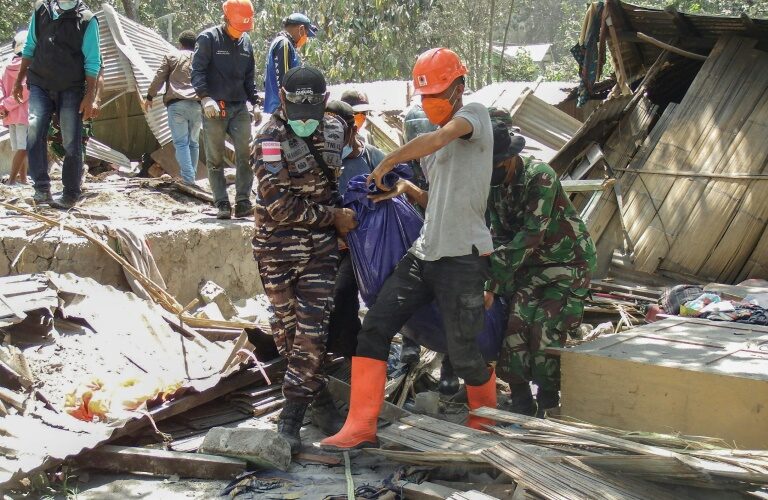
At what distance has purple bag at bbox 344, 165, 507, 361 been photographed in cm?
448

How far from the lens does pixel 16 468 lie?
12.6 feet

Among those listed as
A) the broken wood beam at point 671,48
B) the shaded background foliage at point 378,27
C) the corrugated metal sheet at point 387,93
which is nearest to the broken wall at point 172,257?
the broken wood beam at point 671,48

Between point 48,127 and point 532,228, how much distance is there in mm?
4676

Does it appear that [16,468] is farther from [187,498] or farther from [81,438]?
[187,498]

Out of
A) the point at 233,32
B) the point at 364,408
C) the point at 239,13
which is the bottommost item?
the point at 364,408

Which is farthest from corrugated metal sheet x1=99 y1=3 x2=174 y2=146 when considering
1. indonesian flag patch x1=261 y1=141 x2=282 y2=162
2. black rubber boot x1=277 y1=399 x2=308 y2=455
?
black rubber boot x1=277 y1=399 x2=308 y2=455

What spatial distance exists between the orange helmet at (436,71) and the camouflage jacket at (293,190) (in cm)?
65

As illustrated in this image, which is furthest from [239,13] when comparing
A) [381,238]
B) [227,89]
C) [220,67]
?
[381,238]

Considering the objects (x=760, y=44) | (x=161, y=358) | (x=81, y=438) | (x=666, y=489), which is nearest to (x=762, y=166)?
(x=760, y=44)

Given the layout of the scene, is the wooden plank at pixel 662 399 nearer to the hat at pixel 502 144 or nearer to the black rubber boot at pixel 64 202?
the hat at pixel 502 144

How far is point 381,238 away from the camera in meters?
4.49

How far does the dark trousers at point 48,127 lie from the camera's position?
7.04m

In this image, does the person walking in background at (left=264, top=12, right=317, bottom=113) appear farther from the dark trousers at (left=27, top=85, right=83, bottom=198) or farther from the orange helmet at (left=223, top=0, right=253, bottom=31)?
the dark trousers at (left=27, top=85, right=83, bottom=198)

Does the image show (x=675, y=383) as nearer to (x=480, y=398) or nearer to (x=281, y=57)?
(x=480, y=398)
